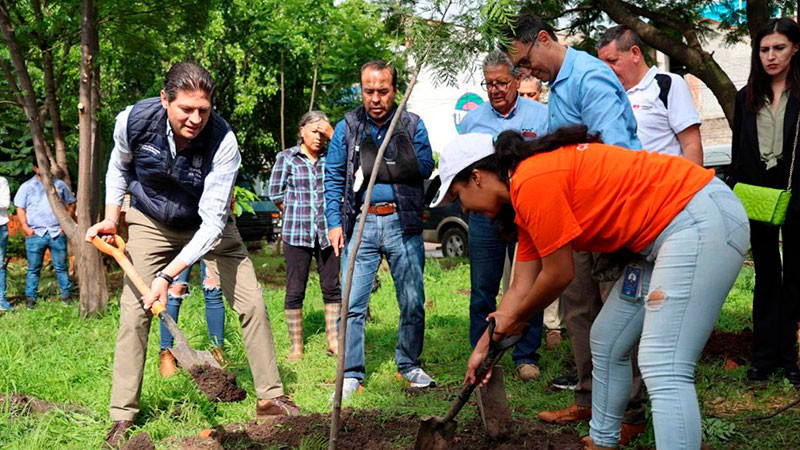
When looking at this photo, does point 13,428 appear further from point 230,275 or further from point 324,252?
point 324,252

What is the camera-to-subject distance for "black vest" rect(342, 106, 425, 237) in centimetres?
482

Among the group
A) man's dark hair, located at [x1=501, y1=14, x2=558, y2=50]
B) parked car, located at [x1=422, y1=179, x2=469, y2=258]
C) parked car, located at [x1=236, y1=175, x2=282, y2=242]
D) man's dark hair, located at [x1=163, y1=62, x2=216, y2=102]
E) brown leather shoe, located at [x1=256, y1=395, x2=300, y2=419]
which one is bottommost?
parked car, located at [x1=236, y1=175, x2=282, y2=242]

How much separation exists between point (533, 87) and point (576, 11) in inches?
111

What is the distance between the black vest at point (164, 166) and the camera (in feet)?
12.8

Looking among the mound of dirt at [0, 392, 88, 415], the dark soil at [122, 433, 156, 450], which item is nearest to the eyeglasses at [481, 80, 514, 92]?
the dark soil at [122, 433, 156, 450]

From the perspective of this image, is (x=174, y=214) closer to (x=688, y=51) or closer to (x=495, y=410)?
(x=495, y=410)

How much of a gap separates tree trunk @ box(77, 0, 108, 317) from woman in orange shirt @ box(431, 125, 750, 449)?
18.9ft

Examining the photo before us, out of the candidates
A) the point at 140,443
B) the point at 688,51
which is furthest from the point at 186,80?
the point at 688,51

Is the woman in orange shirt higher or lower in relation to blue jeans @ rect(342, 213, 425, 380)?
higher

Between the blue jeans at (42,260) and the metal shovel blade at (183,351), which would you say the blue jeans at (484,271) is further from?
the blue jeans at (42,260)

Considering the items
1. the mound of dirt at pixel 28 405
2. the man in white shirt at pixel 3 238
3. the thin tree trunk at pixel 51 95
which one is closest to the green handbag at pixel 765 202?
the mound of dirt at pixel 28 405

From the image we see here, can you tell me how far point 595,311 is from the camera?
389 cm

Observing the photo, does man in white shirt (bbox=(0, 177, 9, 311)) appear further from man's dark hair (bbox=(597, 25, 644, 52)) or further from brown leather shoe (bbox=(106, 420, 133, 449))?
man's dark hair (bbox=(597, 25, 644, 52))

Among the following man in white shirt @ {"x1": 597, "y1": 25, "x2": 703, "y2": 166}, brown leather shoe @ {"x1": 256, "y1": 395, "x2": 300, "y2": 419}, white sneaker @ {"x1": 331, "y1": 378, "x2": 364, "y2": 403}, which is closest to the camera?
man in white shirt @ {"x1": 597, "y1": 25, "x2": 703, "y2": 166}
